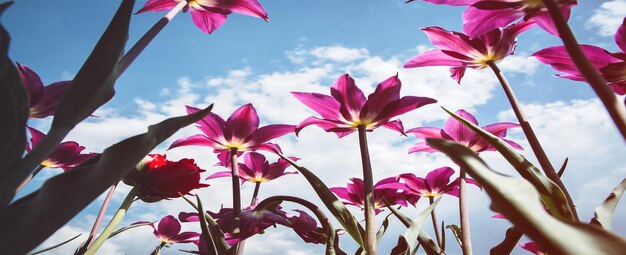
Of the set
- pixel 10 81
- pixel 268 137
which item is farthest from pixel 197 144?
pixel 10 81

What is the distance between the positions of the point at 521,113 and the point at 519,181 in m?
0.37

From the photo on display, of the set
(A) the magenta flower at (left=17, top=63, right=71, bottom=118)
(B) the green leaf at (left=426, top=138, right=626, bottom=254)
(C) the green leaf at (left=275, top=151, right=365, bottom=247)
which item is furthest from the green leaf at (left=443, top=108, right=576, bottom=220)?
(A) the magenta flower at (left=17, top=63, right=71, bottom=118)

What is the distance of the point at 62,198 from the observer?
0.34 m

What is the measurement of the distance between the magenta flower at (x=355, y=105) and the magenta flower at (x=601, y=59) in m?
0.22

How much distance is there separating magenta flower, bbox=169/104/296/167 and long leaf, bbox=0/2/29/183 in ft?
1.98

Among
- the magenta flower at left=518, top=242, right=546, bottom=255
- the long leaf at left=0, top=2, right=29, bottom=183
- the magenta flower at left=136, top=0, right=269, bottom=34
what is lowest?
the magenta flower at left=518, top=242, right=546, bottom=255

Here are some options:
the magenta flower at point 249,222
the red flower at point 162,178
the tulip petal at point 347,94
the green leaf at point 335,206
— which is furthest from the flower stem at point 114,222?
the tulip petal at point 347,94

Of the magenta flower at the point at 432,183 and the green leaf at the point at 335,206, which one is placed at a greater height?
the magenta flower at the point at 432,183

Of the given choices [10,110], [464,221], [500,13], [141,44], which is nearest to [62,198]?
[10,110]

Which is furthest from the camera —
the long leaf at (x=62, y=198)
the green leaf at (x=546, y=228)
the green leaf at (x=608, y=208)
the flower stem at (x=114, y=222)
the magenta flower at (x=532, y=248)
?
the magenta flower at (x=532, y=248)

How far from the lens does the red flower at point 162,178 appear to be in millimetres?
830

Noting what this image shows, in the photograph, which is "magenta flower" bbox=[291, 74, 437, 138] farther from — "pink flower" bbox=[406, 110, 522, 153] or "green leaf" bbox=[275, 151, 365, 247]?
"green leaf" bbox=[275, 151, 365, 247]

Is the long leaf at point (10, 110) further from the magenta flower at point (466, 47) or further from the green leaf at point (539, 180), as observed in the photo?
the magenta flower at point (466, 47)

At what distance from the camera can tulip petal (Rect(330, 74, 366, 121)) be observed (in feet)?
3.03
